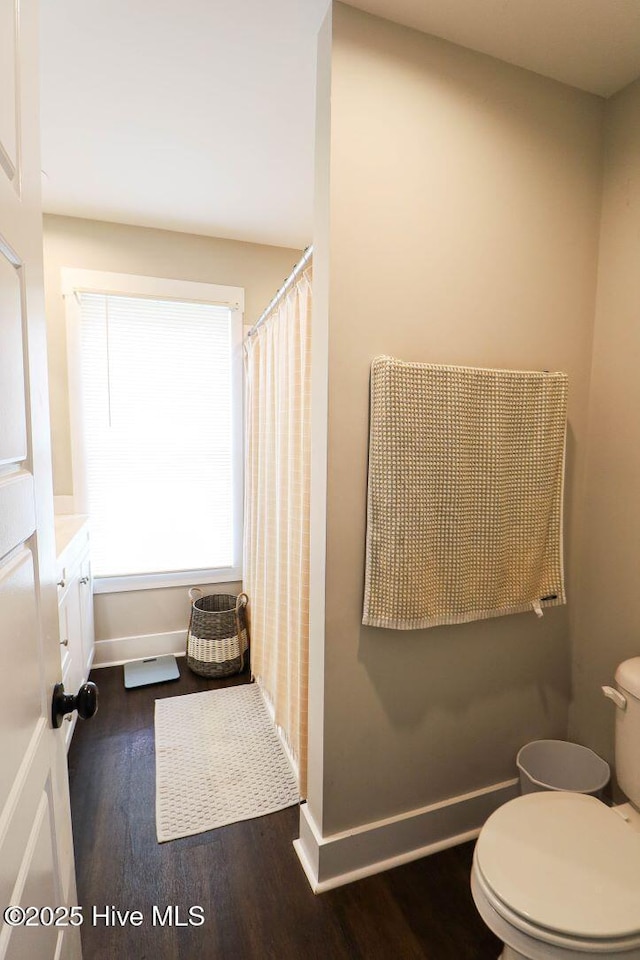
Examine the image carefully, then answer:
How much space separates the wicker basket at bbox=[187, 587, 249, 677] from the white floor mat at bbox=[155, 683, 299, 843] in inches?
6.8

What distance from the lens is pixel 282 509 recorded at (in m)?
1.89

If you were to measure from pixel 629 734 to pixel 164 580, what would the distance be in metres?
2.40

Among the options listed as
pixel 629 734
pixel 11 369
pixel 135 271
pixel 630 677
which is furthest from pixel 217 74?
pixel 629 734

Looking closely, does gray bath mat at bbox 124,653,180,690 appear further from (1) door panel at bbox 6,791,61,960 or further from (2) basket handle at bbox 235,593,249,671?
(1) door panel at bbox 6,791,61,960

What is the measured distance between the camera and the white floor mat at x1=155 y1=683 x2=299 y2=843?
1660mm

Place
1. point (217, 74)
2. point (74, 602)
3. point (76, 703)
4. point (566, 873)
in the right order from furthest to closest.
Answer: point (74, 602), point (217, 74), point (566, 873), point (76, 703)

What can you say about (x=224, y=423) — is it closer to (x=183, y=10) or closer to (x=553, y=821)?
(x=183, y=10)

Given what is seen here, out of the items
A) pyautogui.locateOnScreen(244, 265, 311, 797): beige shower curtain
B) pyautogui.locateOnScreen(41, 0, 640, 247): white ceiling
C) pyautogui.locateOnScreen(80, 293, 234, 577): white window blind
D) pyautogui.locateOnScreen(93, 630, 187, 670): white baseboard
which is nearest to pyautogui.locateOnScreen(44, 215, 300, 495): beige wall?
pyautogui.locateOnScreen(80, 293, 234, 577): white window blind

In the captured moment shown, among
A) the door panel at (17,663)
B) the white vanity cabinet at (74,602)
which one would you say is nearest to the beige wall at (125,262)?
the white vanity cabinet at (74,602)

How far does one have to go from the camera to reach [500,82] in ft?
4.50

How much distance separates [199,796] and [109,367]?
2.21 metres

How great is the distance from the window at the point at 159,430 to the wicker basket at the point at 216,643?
0.36 m

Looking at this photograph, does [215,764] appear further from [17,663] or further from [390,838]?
[17,663]

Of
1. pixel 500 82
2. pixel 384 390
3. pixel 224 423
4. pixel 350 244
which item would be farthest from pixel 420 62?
pixel 224 423
